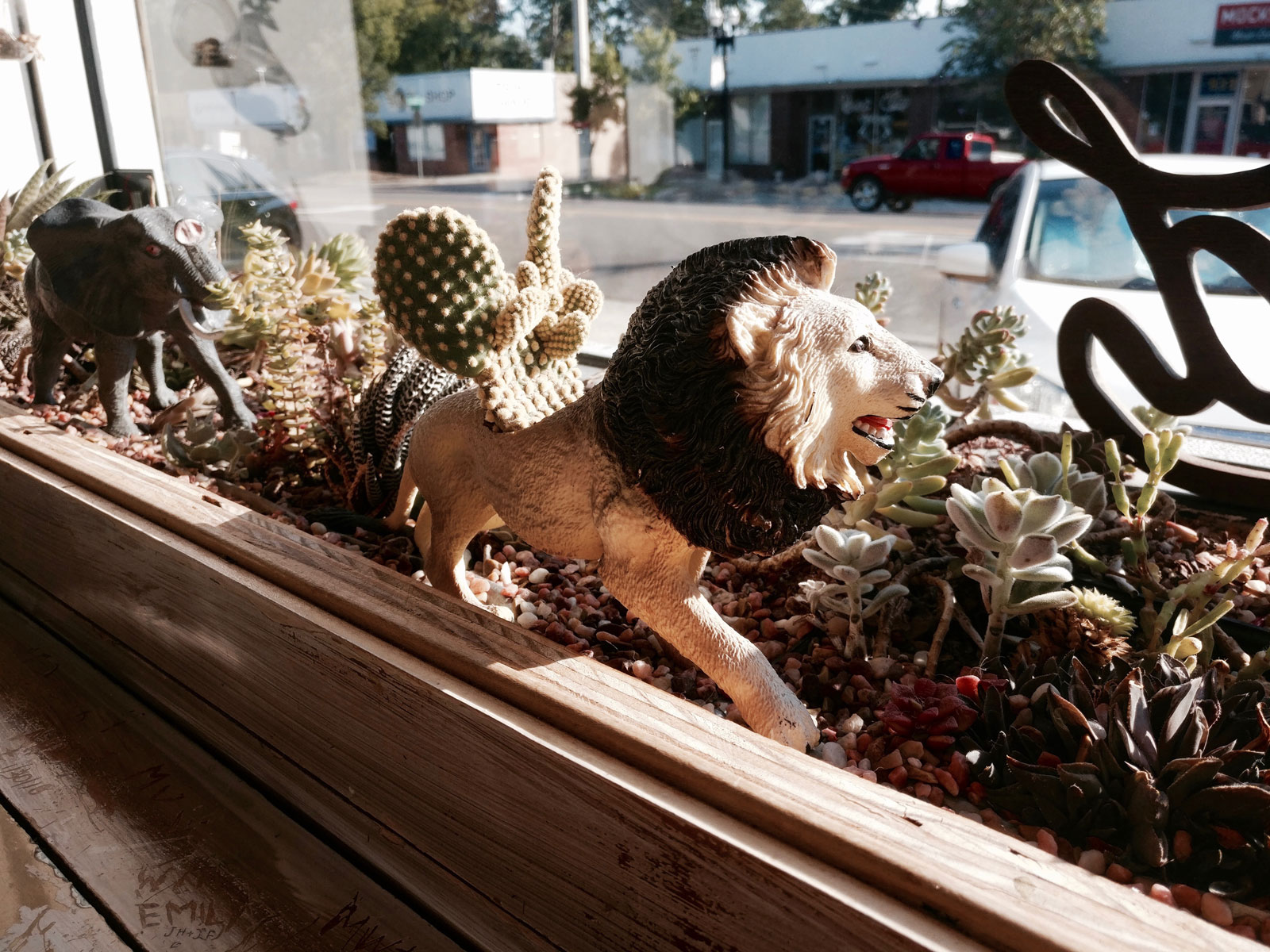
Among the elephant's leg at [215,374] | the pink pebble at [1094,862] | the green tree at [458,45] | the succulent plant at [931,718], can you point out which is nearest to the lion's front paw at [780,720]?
the succulent plant at [931,718]

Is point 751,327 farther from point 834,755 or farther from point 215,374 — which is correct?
point 215,374

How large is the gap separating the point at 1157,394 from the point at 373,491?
3.60 feet

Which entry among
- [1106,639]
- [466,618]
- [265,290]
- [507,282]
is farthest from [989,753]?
[265,290]

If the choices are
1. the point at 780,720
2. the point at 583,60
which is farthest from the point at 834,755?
the point at 583,60

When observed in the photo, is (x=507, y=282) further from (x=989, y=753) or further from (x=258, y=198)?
(x=258, y=198)

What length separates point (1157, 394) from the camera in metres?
1.25

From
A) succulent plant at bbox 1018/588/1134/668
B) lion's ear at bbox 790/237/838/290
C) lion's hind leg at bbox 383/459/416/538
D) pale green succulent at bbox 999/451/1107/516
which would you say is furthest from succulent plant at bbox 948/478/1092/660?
lion's hind leg at bbox 383/459/416/538

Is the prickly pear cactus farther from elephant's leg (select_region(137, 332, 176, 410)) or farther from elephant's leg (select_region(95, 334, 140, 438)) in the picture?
elephant's leg (select_region(137, 332, 176, 410))

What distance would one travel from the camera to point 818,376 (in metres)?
0.68

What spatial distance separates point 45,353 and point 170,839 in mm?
1038

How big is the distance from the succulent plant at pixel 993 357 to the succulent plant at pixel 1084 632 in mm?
422

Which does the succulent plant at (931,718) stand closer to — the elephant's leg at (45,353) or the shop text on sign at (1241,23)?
the shop text on sign at (1241,23)

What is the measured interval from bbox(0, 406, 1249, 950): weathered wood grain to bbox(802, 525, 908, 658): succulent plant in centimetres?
25

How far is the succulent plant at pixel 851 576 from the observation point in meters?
0.91
